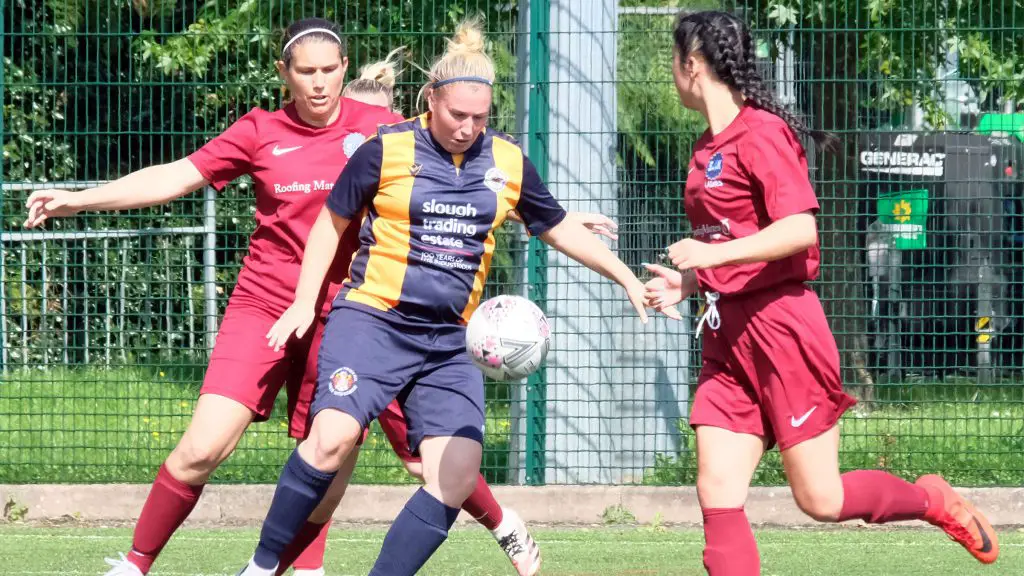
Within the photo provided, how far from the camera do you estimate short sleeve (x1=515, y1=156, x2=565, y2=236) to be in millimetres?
5234

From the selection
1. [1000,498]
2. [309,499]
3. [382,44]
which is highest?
[382,44]

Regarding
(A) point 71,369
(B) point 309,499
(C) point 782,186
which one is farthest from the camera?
(A) point 71,369

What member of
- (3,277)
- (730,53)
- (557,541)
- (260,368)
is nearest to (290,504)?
(260,368)

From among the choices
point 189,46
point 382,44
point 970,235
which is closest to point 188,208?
point 189,46

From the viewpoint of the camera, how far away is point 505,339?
16.0 feet

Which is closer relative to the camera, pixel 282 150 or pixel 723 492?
pixel 723 492

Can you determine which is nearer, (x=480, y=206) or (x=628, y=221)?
(x=480, y=206)

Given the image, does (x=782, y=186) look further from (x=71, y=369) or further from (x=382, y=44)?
(x=71, y=369)

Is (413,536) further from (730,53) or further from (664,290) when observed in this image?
(730,53)

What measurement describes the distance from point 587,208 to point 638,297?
305 cm

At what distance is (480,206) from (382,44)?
3.37m

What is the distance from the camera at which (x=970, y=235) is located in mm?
8070

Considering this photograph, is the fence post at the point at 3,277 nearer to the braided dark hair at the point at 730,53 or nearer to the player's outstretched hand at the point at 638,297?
the player's outstretched hand at the point at 638,297

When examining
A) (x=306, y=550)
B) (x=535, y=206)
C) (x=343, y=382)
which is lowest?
(x=306, y=550)
